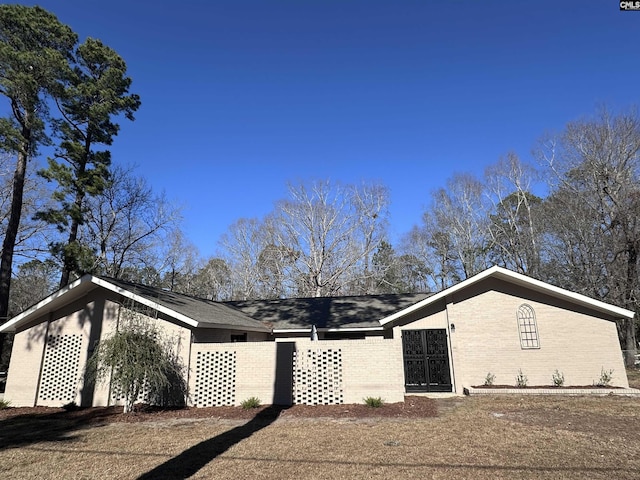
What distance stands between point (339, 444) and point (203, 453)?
242cm

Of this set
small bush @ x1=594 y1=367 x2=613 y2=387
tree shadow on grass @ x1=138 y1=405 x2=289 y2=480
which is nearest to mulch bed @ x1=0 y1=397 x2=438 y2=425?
tree shadow on grass @ x1=138 y1=405 x2=289 y2=480

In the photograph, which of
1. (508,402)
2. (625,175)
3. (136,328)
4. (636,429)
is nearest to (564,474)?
(636,429)

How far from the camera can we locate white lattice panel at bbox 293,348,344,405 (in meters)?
11.5

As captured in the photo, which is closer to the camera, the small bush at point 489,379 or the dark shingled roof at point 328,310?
the small bush at point 489,379

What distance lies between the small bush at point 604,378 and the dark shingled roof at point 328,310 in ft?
22.1

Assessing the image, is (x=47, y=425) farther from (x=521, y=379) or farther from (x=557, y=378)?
(x=557, y=378)

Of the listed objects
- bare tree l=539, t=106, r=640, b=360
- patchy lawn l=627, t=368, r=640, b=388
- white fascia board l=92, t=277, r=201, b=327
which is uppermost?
bare tree l=539, t=106, r=640, b=360

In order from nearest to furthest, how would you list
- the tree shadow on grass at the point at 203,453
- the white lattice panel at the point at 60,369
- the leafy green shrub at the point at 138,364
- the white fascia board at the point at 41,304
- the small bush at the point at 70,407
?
the tree shadow on grass at the point at 203,453, the leafy green shrub at the point at 138,364, the small bush at the point at 70,407, the white fascia board at the point at 41,304, the white lattice panel at the point at 60,369

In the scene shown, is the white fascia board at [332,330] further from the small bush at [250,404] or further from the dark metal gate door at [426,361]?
the small bush at [250,404]

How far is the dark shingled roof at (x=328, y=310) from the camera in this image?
1600 cm

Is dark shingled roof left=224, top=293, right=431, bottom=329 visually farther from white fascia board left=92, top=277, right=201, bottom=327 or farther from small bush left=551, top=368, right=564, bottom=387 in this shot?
small bush left=551, top=368, right=564, bottom=387

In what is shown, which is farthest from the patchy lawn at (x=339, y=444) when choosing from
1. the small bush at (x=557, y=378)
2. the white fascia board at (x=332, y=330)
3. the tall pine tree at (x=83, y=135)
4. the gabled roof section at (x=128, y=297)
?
the tall pine tree at (x=83, y=135)

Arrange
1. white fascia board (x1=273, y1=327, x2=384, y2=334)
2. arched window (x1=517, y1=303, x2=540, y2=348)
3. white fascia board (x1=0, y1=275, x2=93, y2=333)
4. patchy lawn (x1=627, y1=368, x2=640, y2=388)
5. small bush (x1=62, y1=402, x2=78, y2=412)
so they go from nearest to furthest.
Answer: small bush (x1=62, y1=402, x2=78, y2=412), white fascia board (x1=0, y1=275, x2=93, y2=333), arched window (x1=517, y1=303, x2=540, y2=348), patchy lawn (x1=627, y1=368, x2=640, y2=388), white fascia board (x1=273, y1=327, x2=384, y2=334)

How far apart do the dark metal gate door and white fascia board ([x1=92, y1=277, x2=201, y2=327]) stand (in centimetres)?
766
